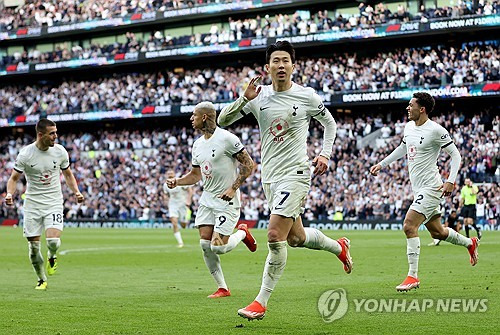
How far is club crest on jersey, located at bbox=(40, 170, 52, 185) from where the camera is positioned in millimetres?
14367

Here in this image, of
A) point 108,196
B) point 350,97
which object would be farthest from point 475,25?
point 108,196

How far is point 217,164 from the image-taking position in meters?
12.7

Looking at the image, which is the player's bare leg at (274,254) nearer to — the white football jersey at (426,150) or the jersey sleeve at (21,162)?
the white football jersey at (426,150)

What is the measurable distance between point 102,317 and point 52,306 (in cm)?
166

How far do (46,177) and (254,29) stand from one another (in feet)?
148

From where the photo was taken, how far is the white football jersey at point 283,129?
963cm

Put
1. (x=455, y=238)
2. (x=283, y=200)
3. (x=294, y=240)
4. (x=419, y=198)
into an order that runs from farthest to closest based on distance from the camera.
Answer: (x=455, y=238) → (x=419, y=198) → (x=294, y=240) → (x=283, y=200)

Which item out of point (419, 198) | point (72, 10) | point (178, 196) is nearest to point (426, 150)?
point (419, 198)

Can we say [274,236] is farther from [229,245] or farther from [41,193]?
[41,193]

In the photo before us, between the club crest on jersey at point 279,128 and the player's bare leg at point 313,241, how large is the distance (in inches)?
39.0

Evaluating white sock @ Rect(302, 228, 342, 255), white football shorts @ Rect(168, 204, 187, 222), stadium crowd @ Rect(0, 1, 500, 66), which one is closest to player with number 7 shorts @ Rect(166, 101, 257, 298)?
white sock @ Rect(302, 228, 342, 255)

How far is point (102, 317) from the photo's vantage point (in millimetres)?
10141

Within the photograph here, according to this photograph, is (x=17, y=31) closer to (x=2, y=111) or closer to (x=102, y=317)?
(x=2, y=111)

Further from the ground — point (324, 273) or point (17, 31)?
point (17, 31)
